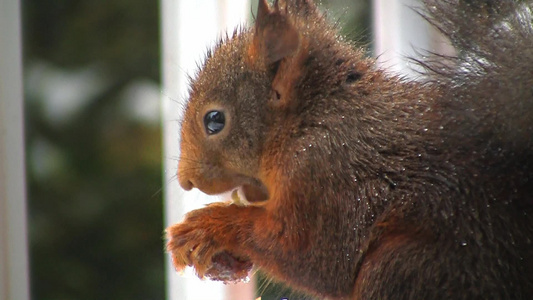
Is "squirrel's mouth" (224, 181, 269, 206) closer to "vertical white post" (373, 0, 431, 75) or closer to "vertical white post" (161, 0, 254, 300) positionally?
"vertical white post" (161, 0, 254, 300)

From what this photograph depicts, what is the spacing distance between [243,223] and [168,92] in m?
0.62

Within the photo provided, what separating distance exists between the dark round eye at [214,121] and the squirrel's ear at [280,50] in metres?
0.09

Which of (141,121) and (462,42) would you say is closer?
(462,42)

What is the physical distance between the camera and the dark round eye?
1.16 meters

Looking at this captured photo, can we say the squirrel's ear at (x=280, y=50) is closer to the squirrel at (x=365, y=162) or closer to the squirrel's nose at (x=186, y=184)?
the squirrel at (x=365, y=162)

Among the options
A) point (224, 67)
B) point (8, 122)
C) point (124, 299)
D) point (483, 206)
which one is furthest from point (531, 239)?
point (124, 299)

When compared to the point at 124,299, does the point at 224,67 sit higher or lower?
higher

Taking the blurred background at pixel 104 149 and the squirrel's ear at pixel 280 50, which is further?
the blurred background at pixel 104 149

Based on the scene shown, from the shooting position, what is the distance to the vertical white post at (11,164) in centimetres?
125

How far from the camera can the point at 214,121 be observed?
116 cm

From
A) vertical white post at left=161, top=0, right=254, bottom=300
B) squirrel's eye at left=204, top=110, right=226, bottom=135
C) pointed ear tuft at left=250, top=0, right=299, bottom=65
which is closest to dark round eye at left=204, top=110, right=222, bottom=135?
squirrel's eye at left=204, top=110, right=226, bottom=135

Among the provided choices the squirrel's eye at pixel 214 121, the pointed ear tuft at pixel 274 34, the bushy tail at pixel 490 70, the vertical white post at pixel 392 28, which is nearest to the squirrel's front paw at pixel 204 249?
the squirrel's eye at pixel 214 121

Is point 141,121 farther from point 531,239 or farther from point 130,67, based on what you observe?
point 531,239

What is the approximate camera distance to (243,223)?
1.09 meters
